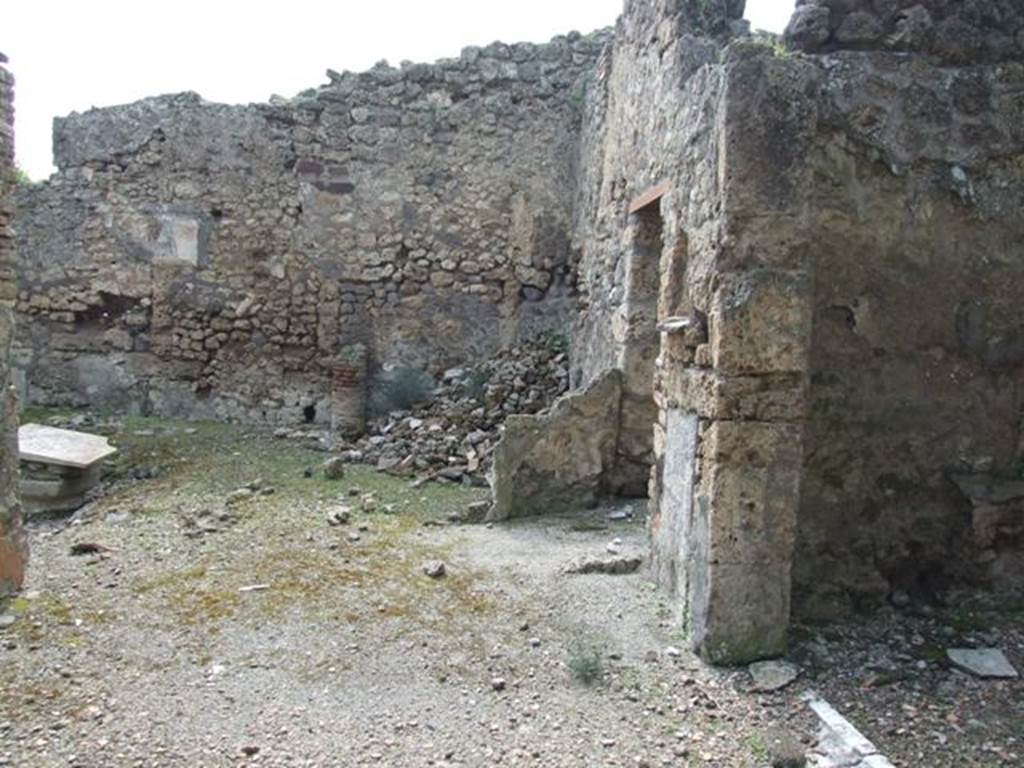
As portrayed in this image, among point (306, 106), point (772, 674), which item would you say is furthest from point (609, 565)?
point (306, 106)

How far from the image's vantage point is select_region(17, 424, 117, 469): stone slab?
6312 millimetres

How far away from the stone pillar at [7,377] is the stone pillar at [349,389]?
484 centimetres

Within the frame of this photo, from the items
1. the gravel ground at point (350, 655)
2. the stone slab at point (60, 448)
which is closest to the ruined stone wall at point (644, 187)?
the gravel ground at point (350, 655)

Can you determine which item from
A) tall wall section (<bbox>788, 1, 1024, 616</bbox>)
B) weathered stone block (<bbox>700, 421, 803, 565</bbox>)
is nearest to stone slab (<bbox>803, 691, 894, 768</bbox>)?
weathered stone block (<bbox>700, 421, 803, 565</bbox>)

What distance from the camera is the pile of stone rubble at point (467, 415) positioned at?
7.15m

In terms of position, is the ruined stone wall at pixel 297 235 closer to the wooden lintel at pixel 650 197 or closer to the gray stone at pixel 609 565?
the wooden lintel at pixel 650 197

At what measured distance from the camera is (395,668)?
3.31 meters

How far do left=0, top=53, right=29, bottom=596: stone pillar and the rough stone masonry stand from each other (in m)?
2.85

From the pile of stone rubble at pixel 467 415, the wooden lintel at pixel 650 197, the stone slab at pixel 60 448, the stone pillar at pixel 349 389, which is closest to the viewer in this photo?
the wooden lintel at pixel 650 197

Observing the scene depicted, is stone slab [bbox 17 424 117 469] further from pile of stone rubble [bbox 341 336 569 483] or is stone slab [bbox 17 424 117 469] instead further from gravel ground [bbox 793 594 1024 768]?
gravel ground [bbox 793 594 1024 768]

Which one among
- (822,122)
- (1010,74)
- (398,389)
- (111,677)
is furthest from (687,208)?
(398,389)

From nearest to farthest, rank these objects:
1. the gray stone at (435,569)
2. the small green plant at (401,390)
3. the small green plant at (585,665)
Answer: the small green plant at (585,665) → the gray stone at (435,569) → the small green plant at (401,390)

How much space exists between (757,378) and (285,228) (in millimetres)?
7262

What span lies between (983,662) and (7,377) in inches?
178
